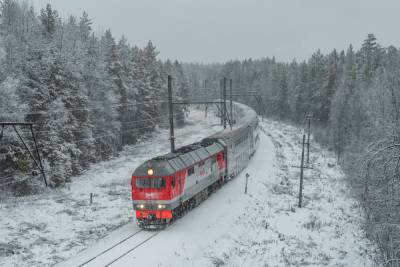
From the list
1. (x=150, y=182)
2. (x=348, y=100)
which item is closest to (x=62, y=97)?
(x=150, y=182)

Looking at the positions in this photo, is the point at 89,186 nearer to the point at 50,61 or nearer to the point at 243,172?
the point at 50,61

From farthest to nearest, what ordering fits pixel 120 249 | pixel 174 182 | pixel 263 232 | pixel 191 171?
1. pixel 191 171
2. pixel 263 232
3. pixel 174 182
4. pixel 120 249

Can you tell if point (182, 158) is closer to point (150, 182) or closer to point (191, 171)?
point (191, 171)

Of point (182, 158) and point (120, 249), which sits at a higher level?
point (182, 158)

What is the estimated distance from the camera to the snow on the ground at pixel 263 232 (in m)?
19.6

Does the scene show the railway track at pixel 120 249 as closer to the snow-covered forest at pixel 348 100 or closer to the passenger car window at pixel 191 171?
the passenger car window at pixel 191 171

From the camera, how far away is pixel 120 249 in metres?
19.0

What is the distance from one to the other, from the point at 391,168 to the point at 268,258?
32.8ft

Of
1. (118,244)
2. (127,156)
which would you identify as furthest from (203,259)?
(127,156)

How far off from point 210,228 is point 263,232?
3.67 metres

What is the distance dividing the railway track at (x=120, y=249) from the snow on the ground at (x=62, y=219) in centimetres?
185

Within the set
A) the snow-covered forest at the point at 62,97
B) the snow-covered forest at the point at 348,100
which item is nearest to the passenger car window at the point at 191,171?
the snow-covered forest at the point at 348,100

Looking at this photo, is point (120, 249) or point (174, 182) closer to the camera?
point (120, 249)

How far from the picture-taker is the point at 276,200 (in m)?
32.9
